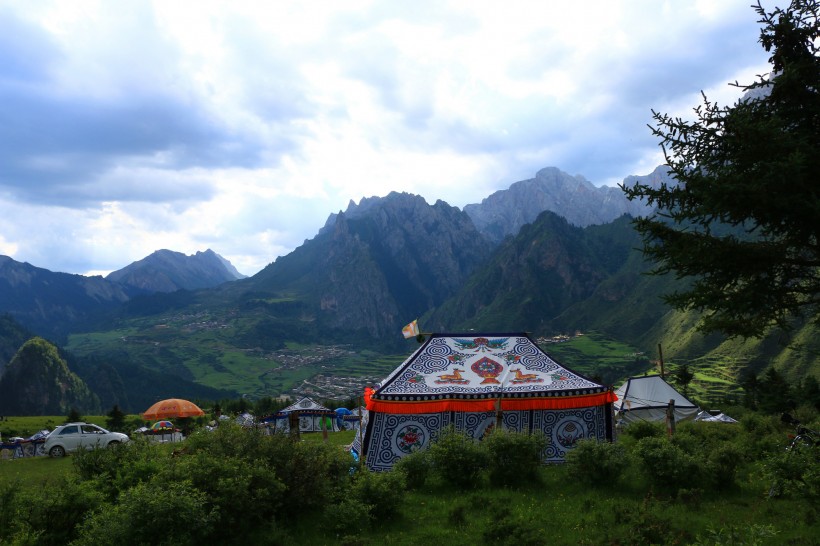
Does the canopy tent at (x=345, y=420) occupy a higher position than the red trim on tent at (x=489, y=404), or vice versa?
the red trim on tent at (x=489, y=404)

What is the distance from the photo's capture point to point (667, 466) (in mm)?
12820

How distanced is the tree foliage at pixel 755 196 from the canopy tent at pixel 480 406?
787cm

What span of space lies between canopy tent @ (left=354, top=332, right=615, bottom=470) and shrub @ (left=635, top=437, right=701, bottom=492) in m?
5.10

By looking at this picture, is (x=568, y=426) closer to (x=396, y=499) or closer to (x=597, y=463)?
(x=597, y=463)

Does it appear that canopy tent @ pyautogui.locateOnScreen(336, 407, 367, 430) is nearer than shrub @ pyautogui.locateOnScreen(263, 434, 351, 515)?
No

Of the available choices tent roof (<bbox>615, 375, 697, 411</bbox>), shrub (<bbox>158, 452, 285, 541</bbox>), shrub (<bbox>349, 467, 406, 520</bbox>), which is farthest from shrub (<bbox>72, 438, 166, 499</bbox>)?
tent roof (<bbox>615, 375, 697, 411</bbox>)

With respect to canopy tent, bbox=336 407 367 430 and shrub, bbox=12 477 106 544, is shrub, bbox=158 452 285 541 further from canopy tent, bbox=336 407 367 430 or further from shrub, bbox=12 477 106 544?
canopy tent, bbox=336 407 367 430

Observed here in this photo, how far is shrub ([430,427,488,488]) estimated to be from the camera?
13750 mm

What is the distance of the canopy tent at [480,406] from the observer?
61.2 feet

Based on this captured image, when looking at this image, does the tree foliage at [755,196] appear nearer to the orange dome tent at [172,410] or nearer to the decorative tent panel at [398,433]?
the decorative tent panel at [398,433]

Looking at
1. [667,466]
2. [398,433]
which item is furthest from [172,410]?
[667,466]

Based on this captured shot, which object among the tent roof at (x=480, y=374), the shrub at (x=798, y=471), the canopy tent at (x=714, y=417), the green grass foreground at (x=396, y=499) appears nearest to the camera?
the green grass foreground at (x=396, y=499)

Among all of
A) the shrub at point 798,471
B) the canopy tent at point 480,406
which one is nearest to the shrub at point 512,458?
the canopy tent at point 480,406

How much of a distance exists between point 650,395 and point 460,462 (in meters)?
26.7
